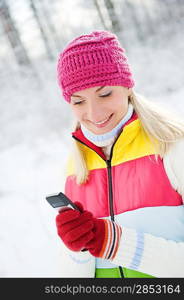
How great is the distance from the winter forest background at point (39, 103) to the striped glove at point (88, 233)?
1.64 ft

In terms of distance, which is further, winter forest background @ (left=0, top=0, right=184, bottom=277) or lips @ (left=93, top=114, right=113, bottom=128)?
winter forest background @ (left=0, top=0, right=184, bottom=277)

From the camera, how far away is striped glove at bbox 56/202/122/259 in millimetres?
982

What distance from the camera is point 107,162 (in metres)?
1.24

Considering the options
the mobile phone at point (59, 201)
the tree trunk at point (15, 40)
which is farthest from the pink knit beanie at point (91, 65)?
the tree trunk at point (15, 40)

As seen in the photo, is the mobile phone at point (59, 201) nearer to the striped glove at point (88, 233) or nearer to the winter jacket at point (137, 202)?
the striped glove at point (88, 233)

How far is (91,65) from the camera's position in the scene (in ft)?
3.68

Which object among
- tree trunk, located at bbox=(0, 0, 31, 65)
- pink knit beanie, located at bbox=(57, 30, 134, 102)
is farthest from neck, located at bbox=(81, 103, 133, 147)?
tree trunk, located at bbox=(0, 0, 31, 65)

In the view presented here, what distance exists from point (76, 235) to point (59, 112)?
358 cm

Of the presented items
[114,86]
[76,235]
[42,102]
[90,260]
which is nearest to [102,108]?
[114,86]

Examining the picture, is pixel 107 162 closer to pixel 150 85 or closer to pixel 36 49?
pixel 150 85

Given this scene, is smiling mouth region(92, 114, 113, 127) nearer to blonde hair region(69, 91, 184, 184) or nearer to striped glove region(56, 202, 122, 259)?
blonde hair region(69, 91, 184, 184)

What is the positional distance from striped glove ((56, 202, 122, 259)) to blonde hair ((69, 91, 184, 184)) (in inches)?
12.1

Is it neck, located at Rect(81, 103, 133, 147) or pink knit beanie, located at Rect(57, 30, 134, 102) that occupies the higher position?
pink knit beanie, located at Rect(57, 30, 134, 102)

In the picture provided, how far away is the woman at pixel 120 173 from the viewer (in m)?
1.03
